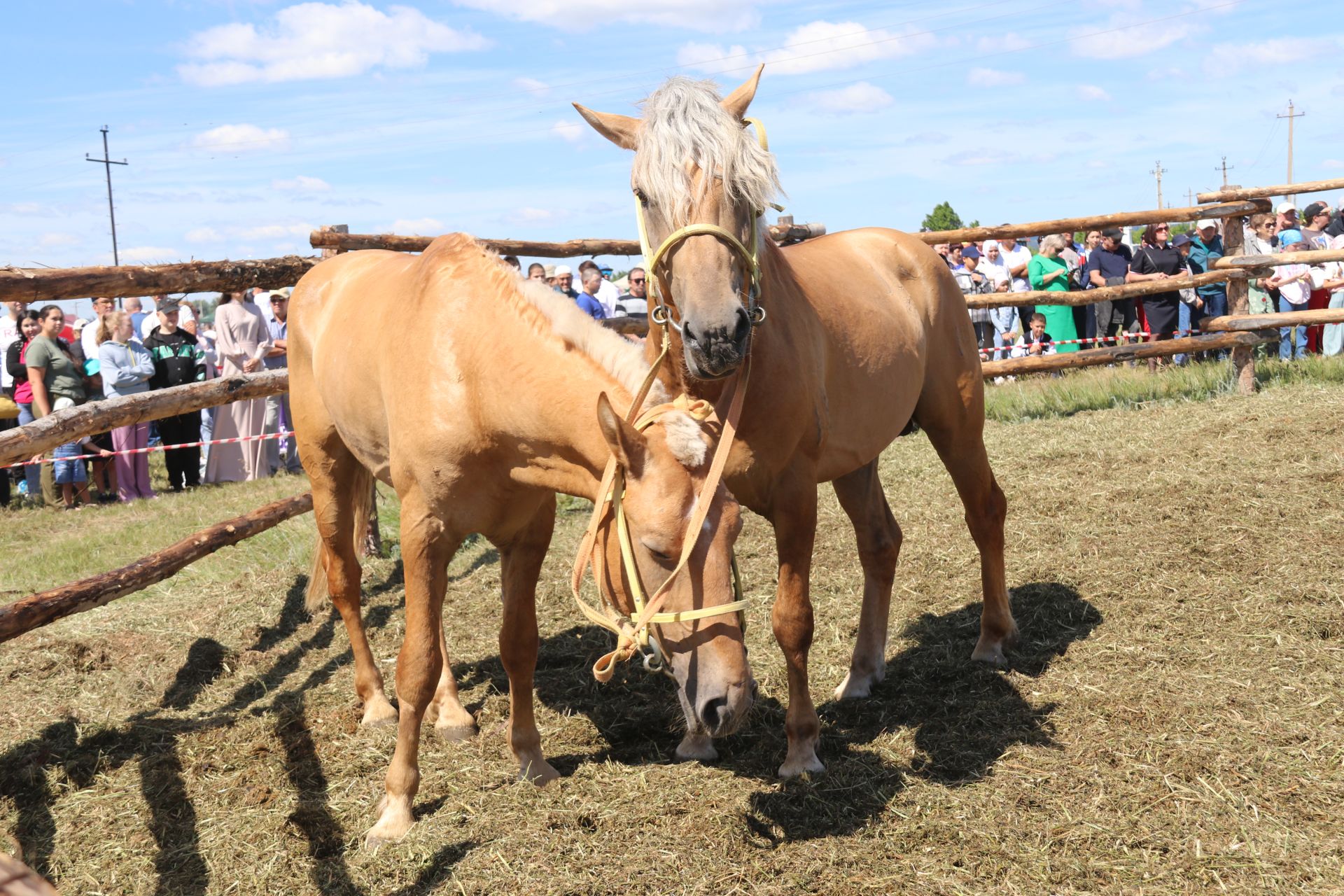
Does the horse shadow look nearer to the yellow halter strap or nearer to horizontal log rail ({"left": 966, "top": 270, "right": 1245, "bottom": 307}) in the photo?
the yellow halter strap

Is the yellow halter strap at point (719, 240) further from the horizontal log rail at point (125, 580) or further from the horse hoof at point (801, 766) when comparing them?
the horizontal log rail at point (125, 580)

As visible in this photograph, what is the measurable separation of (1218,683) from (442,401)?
125 inches

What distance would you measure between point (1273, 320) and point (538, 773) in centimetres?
969

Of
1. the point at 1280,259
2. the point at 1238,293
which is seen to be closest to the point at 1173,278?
the point at 1238,293

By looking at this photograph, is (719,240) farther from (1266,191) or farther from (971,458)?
(1266,191)

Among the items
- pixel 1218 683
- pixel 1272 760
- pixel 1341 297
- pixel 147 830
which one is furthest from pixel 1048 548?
pixel 1341 297

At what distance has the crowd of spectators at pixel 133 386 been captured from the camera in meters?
10.8

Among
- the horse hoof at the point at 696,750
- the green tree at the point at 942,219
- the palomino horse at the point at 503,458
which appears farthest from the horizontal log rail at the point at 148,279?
the green tree at the point at 942,219

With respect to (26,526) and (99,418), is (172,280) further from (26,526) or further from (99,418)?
(26,526)

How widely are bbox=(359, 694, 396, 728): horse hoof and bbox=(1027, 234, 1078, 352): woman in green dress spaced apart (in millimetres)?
9683

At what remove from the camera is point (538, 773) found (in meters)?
4.07

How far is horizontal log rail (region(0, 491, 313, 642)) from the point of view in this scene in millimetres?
4297

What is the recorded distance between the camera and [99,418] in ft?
16.2

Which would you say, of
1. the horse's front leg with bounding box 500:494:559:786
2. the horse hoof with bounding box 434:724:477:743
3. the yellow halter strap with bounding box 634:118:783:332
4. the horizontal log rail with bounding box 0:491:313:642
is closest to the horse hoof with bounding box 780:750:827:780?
the horse's front leg with bounding box 500:494:559:786
